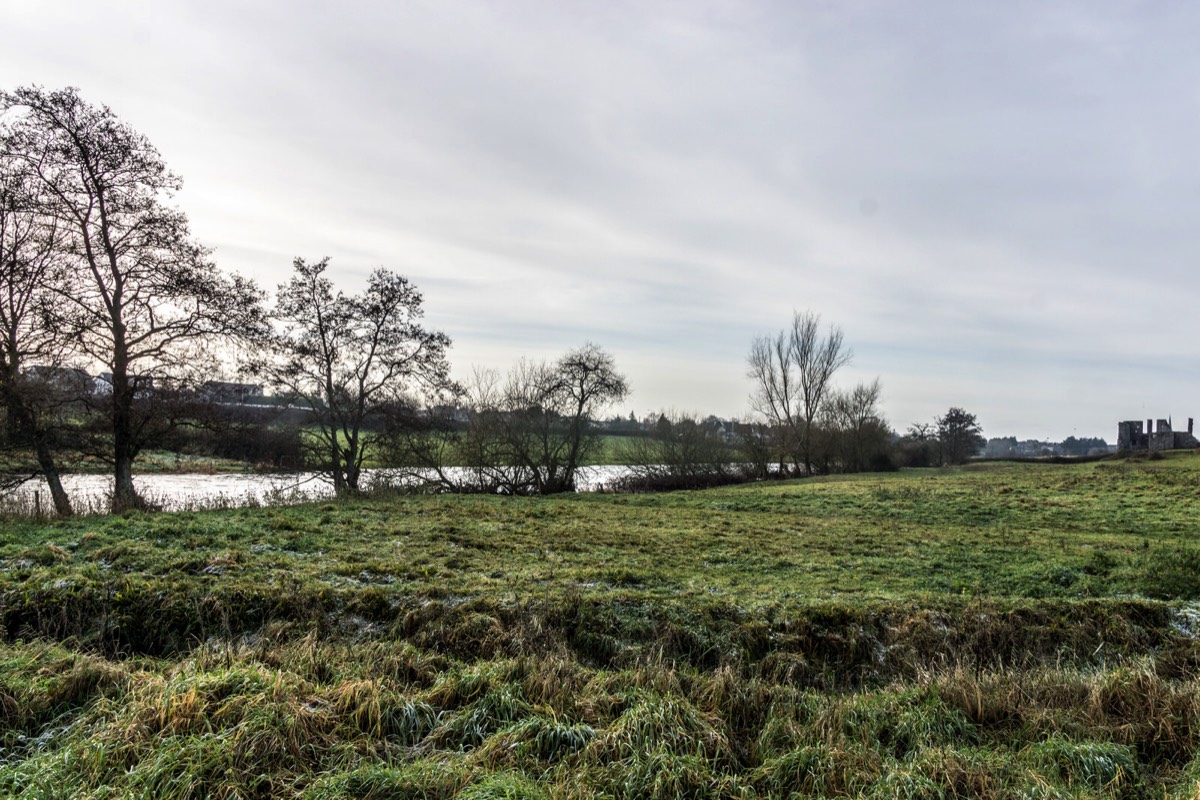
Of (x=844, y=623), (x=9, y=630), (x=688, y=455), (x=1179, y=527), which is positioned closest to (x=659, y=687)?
(x=844, y=623)

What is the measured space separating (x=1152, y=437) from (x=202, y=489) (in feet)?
238

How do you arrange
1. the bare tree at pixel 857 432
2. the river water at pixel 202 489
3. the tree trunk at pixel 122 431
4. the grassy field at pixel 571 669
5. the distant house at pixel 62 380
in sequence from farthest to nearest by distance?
1. the bare tree at pixel 857 432
2. the tree trunk at pixel 122 431
3. the distant house at pixel 62 380
4. the river water at pixel 202 489
5. the grassy field at pixel 571 669

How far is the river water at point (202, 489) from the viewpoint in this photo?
47.5ft

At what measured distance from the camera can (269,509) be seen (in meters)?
13.6

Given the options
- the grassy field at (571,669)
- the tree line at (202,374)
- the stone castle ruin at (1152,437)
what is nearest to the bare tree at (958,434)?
the stone castle ruin at (1152,437)

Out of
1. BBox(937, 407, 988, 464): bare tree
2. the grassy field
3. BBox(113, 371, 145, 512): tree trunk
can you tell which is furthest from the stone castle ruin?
BBox(113, 371, 145, 512): tree trunk

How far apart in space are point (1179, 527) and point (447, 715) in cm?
1838

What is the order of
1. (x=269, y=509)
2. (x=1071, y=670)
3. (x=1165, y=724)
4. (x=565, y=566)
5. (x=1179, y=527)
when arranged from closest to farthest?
(x=1165, y=724) → (x=1071, y=670) → (x=565, y=566) → (x=269, y=509) → (x=1179, y=527)

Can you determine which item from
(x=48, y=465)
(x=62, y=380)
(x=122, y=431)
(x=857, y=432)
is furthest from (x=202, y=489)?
(x=857, y=432)

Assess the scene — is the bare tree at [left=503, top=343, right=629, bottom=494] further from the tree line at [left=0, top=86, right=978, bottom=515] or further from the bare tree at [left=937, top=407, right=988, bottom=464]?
the bare tree at [left=937, top=407, right=988, bottom=464]

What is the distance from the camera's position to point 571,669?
5.18m

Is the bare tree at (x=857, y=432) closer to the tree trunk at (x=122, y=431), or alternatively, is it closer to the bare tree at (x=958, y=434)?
the bare tree at (x=958, y=434)

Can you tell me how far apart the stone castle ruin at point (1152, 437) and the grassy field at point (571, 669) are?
58169 mm

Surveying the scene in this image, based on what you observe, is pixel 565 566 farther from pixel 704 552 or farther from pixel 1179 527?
pixel 1179 527
